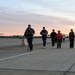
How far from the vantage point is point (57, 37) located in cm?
2962

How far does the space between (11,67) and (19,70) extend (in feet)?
2.93

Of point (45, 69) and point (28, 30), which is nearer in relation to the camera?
point (45, 69)

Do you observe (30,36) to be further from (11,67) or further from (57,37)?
(11,67)

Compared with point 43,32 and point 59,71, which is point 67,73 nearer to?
point 59,71

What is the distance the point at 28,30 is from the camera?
24.7 m

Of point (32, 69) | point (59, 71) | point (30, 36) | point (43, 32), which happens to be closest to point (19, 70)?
point (32, 69)

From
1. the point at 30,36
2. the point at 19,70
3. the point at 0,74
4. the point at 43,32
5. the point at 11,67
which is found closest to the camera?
the point at 0,74

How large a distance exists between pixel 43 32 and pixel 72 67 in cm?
1529

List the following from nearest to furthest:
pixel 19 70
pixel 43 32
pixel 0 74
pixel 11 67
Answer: pixel 0 74 < pixel 19 70 < pixel 11 67 < pixel 43 32

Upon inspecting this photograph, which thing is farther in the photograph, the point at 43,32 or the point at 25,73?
the point at 43,32

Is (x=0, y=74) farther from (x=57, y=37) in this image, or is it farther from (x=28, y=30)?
(x=57, y=37)

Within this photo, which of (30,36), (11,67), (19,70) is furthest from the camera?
(30,36)

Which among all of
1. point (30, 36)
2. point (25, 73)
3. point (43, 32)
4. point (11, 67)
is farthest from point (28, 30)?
point (25, 73)

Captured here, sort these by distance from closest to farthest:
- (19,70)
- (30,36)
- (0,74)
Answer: (0,74) < (19,70) < (30,36)
